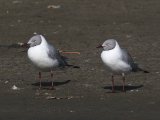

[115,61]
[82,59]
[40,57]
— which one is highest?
[40,57]

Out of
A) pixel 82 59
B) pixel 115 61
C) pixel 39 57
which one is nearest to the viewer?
pixel 115 61

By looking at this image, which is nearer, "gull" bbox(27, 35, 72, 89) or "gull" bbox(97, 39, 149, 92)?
"gull" bbox(97, 39, 149, 92)

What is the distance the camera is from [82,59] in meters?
15.9

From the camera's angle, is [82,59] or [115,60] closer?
[115,60]

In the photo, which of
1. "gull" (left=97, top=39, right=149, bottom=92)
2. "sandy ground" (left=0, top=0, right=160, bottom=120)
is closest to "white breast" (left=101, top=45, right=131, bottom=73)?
"gull" (left=97, top=39, right=149, bottom=92)

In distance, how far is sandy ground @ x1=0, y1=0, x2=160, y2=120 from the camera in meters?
11.6

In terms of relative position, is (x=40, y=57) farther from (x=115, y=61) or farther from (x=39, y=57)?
(x=115, y=61)

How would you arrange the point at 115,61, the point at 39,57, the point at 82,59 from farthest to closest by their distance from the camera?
the point at 82,59
the point at 39,57
the point at 115,61

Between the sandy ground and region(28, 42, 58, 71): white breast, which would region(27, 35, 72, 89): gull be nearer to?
region(28, 42, 58, 71): white breast

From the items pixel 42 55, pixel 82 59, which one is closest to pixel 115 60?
pixel 42 55

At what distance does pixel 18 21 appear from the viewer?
20.0m

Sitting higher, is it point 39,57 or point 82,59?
point 39,57

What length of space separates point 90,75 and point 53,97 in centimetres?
188

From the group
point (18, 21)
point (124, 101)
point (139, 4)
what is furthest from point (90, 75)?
point (139, 4)
